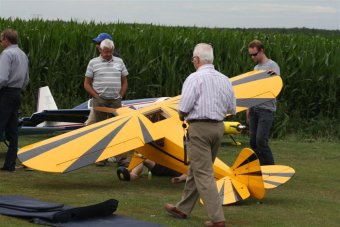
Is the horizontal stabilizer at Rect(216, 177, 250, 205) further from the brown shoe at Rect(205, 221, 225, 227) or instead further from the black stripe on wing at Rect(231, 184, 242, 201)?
the brown shoe at Rect(205, 221, 225, 227)

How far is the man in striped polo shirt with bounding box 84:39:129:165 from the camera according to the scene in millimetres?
10352

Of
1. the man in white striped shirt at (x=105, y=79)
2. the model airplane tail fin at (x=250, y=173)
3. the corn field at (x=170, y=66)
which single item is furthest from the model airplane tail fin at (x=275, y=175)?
the corn field at (x=170, y=66)

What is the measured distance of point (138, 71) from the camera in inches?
654

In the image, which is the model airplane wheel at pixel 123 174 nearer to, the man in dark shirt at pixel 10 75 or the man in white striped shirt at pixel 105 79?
the man in white striped shirt at pixel 105 79

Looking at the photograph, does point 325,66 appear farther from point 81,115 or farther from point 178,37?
point 81,115

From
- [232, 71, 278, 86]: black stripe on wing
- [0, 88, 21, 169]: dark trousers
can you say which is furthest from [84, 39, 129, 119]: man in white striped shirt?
[232, 71, 278, 86]: black stripe on wing

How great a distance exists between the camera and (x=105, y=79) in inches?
408

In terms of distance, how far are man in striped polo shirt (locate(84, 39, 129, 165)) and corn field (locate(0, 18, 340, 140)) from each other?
18.5ft

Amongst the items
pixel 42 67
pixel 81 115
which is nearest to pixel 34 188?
pixel 81 115

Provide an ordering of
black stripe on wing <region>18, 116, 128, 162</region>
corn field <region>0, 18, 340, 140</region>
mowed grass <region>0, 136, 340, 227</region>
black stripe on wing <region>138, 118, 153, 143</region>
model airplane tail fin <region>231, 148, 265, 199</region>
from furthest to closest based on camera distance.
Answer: corn field <region>0, 18, 340, 140</region>
black stripe on wing <region>138, 118, 153, 143</region>
black stripe on wing <region>18, 116, 128, 162</region>
model airplane tail fin <region>231, 148, 265, 199</region>
mowed grass <region>0, 136, 340, 227</region>

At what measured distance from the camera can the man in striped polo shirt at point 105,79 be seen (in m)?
10.4

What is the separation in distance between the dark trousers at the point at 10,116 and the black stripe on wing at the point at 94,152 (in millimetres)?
1516

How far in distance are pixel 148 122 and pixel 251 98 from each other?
131 cm

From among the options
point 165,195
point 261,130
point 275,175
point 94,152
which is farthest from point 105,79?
point 275,175
